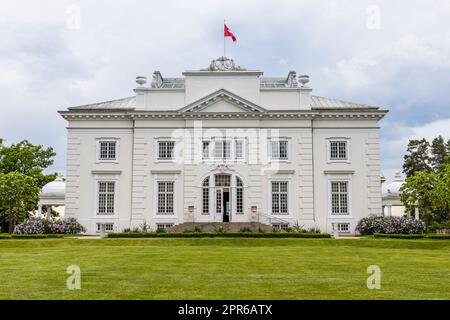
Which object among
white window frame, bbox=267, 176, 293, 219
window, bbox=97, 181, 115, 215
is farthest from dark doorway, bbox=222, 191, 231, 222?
window, bbox=97, 181, 115, 215

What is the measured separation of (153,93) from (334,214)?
16.8m

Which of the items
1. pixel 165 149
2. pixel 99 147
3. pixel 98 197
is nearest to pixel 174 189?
pixel 165 149

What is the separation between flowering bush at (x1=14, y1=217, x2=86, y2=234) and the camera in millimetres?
36062

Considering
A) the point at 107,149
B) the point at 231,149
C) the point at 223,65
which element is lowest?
the point at 231,149

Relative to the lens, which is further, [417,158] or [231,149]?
[417,158]

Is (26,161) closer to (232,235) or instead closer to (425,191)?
(232,235)

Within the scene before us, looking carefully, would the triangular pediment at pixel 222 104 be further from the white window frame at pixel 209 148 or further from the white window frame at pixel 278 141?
the white window frame at pixel 278 141

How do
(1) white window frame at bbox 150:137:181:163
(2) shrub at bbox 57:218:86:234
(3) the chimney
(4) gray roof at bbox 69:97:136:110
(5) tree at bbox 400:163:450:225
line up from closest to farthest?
(2) shrub at bbox 57:218:86:234 → (1) white window frame at bbox 150:137:181:163 → (3) the chimney → (4) gray roof at bbox 69:97:136:110 → (5) tree at bbox 400:163:450:225

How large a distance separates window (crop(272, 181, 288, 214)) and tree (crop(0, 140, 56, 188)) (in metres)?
25.9

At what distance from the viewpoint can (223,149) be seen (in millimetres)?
38750

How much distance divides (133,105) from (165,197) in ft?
27.0

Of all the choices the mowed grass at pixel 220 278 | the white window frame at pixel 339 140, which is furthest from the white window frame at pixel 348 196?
the mowed grass at pixel 220 278

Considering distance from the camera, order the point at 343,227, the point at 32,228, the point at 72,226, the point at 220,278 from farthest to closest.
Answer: the point at 343,227 < the point at 72,226 < the point at 32,228 < the point at 220,278

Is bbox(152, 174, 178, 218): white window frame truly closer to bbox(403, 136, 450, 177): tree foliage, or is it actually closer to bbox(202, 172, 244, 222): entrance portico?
bbox(202, 172, 244, 222): entrance portico
